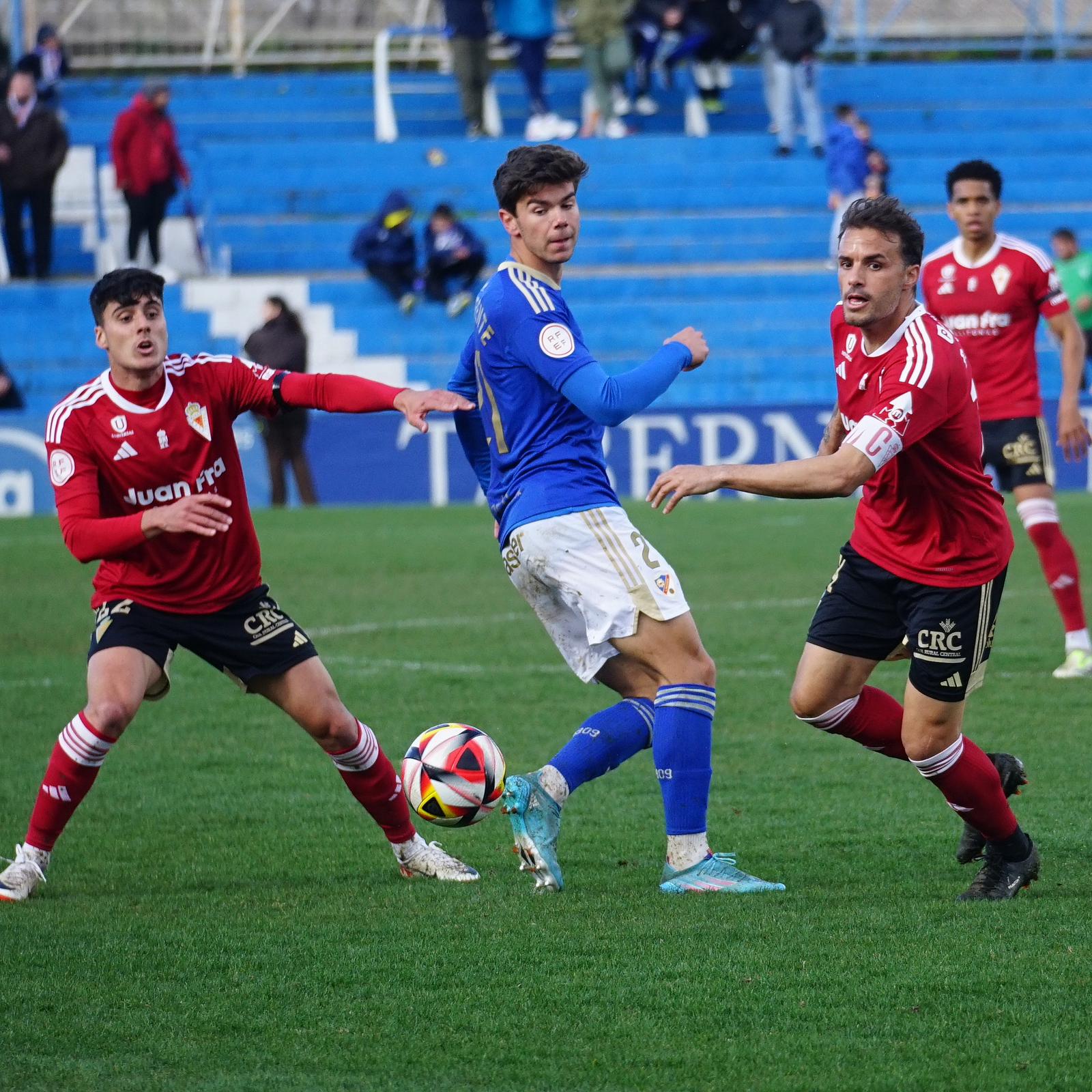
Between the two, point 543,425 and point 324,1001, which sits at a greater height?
point 543,425

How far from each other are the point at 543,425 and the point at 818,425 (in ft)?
44.4

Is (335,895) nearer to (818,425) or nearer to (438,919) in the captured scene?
(438,919)

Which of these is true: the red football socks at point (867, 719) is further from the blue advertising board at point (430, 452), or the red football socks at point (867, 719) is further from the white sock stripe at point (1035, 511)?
the blue advertising board at point (430, 452)

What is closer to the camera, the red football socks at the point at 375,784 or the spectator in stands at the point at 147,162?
the red football socks at the point at 375,784

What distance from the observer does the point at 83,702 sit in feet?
29.5

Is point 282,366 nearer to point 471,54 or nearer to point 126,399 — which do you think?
point 471,54

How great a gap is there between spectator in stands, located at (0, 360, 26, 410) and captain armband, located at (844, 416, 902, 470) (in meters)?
15.8

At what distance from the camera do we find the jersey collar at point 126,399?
560 centimetres

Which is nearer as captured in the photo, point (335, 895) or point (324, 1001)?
point (324, 1001)

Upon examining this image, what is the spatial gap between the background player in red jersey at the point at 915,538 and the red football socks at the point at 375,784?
4.32 ft

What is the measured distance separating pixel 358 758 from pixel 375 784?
0.37ft

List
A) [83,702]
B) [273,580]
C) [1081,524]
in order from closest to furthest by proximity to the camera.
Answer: [83,702]
[273,580]
[1081,524]

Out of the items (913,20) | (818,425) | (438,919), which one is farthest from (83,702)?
(913,20)

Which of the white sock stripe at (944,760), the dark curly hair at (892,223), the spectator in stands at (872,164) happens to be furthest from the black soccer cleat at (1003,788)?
the spectator in stands at (872,164)
